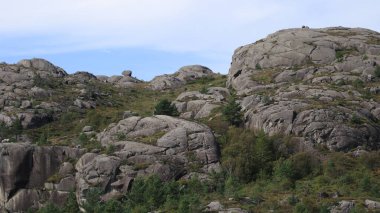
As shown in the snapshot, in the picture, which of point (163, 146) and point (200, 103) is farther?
point (200, 103)

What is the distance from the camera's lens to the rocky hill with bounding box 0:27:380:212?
91.1 m

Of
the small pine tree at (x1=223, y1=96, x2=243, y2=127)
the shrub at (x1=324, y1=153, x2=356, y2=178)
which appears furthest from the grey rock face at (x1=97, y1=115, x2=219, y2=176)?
the shrub at (x1=324, y1=153, x2=356, y2=178)

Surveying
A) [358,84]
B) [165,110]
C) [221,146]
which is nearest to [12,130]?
[165,110]

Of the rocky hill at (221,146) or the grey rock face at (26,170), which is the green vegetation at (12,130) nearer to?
the rocky hill at (221,146)

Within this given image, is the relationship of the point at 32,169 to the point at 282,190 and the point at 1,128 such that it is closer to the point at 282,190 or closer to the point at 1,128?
the point at 1,128

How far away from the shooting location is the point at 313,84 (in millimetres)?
131500

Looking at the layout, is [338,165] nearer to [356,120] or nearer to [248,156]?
[356,120]

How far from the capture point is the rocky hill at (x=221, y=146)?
91125mm

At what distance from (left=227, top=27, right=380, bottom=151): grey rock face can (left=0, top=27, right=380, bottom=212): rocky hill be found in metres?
0.30

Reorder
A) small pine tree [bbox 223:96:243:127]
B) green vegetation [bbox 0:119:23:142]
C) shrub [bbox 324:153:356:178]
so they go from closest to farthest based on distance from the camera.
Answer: shrub [bbox 324:153:356:178] → small pine tree [bbox 223:96:243:127] → green vegetation [bbox 0:119:23:142]

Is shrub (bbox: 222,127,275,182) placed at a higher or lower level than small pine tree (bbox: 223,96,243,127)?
lower

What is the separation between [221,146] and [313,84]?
3272 cm

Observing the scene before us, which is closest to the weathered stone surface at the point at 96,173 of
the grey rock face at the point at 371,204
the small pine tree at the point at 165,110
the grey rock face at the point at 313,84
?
the small pine tree at the point at 165,110

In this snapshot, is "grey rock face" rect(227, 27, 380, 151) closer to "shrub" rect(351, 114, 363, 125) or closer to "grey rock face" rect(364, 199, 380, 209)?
"shrub" rect(351, 114, 363, 125)
